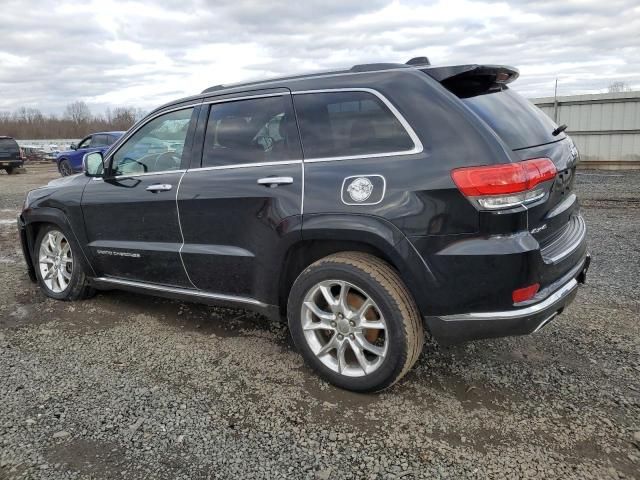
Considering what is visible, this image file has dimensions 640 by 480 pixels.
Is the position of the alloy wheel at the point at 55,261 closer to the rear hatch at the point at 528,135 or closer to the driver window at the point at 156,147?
the driver window at the point at 156,147

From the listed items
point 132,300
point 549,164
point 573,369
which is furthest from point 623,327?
point 132,300

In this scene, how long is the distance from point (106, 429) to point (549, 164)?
9.26 feet

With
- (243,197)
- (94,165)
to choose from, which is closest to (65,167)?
(94,165)

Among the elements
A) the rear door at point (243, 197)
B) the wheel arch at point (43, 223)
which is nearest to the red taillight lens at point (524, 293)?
the rear door at point (243, 197)

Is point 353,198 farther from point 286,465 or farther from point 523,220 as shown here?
point 286,465

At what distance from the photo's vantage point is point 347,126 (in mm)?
3094

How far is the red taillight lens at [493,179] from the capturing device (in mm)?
2582

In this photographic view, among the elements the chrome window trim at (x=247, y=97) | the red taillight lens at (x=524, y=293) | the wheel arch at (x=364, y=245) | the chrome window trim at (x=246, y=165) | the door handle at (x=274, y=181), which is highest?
the chrome window trim at (x=247, y=97)

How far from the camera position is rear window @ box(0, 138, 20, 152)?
862 inches

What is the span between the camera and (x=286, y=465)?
246 cm

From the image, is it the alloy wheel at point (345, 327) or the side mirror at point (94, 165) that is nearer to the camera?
the alloy wheel at point (345, 327)

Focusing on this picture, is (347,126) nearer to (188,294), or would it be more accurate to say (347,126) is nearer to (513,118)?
(513,118)

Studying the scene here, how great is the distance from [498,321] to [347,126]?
141cm

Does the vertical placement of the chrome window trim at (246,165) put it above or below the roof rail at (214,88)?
below
